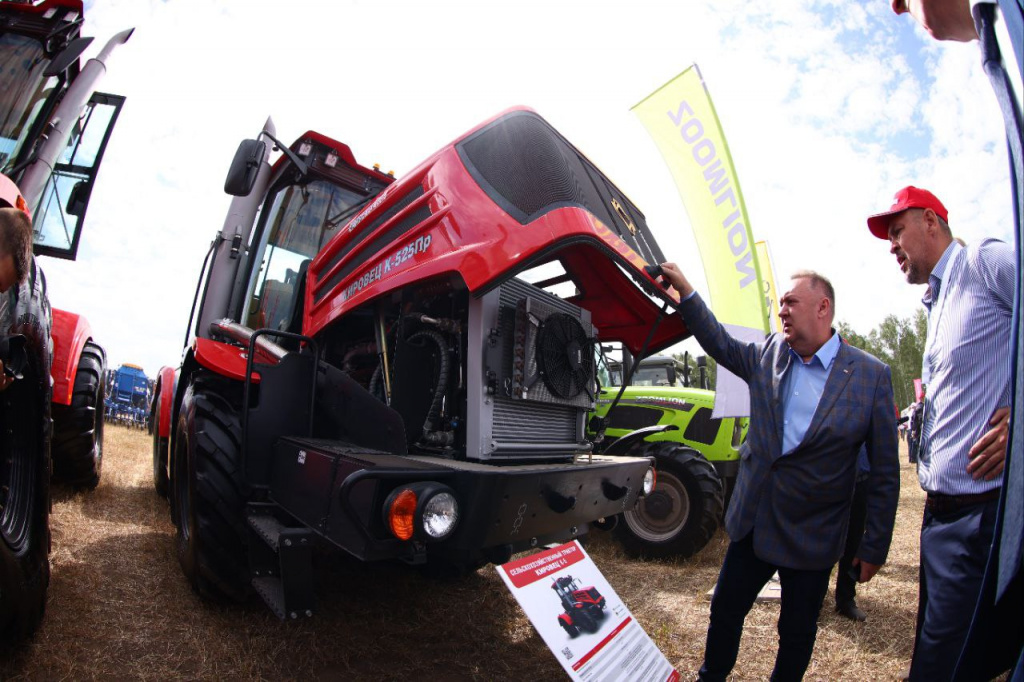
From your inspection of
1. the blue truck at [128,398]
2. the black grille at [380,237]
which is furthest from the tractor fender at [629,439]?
the blue truck at [128,398]

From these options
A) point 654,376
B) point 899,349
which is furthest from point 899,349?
point 654,376

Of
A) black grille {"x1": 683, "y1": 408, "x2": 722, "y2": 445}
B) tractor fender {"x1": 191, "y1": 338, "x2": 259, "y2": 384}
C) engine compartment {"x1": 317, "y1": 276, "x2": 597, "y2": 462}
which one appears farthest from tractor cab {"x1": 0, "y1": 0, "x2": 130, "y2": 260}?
black grille {"x1": 683, "y1": 408, "x2": 722, "y2": 445}

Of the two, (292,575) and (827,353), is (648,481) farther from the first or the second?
(292,575)

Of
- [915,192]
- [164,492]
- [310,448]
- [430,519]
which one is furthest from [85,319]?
→ [915,192]

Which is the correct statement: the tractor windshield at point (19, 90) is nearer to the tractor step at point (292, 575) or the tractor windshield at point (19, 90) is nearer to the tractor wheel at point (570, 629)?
the tractor step at point (292, 575)

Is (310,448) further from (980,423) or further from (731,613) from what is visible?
(980,423)

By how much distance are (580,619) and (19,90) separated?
445 centimetres

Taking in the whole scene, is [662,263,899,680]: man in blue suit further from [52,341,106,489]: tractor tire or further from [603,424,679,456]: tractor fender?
[52,341,106,489]: tractor tire

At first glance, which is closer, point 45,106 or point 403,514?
point 403,514

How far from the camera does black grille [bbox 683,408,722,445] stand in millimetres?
5379

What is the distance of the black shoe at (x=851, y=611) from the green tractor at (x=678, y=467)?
3.46ft

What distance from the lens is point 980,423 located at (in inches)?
59.4

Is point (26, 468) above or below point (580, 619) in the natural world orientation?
above

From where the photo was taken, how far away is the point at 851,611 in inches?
129
